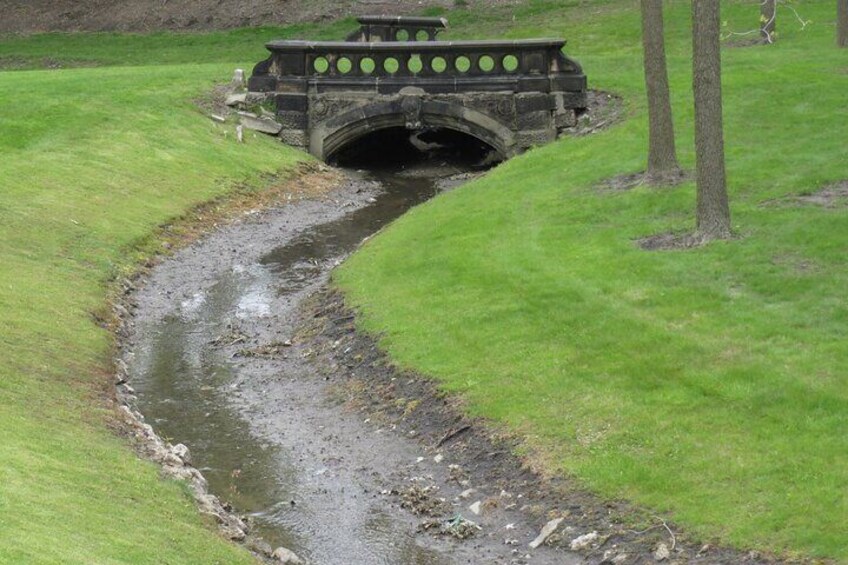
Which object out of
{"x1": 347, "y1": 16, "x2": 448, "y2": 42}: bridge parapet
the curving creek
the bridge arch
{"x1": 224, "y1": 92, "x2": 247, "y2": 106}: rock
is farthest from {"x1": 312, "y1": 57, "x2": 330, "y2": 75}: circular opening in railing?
the curving creek

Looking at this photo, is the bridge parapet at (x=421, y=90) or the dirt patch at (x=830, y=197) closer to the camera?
the dirt patch at (x=830, y=197)

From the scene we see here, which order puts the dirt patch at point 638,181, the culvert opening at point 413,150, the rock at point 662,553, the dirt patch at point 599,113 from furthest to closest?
1. the culvert opening at point 413,150
2. the dirt patch at point 599,113
3. the dirt patch at point 638,181
4. the rock at point 662,553

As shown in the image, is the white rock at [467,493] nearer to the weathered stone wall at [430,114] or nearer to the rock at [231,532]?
the rock at [231,532]

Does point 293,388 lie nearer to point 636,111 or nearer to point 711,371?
point 711,371

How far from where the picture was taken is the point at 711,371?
17.7 meters

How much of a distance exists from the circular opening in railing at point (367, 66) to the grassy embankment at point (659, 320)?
8.84m

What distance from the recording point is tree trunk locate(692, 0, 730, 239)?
23266 millimetres

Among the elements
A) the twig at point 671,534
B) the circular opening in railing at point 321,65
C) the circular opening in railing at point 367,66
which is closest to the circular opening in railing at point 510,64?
the circular opening in railing at point 367,66

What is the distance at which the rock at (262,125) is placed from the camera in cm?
4272

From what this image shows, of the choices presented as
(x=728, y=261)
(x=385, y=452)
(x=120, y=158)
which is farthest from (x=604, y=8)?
(x=385, y=452)

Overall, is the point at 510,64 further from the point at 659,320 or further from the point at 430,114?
the point at 659,320

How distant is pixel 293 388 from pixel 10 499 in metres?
8.91

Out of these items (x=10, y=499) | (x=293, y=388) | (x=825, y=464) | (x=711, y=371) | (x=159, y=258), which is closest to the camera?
(x=10, y=499)

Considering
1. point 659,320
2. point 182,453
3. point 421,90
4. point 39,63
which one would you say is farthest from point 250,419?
point 39,63
